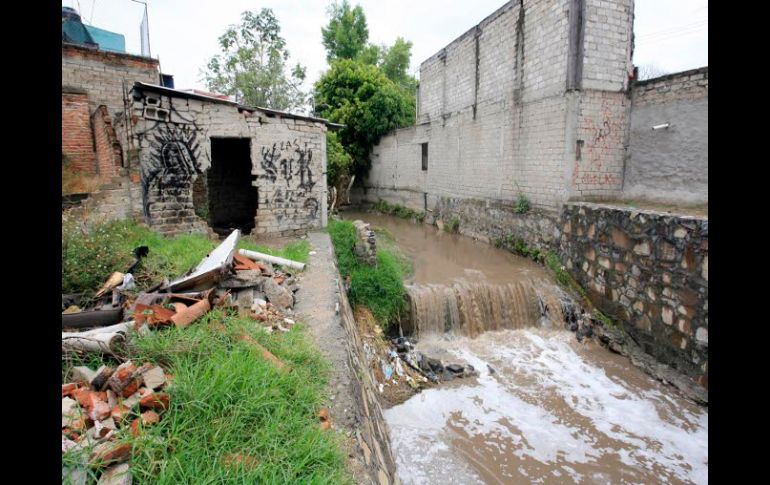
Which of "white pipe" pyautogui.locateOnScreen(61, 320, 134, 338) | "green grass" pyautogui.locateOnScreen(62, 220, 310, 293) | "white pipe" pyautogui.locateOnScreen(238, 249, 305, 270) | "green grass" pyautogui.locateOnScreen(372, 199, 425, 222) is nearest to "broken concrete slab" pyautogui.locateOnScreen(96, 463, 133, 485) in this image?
"white pipe" pyautogui.locateOnScreen(61, 320, 134, 338)

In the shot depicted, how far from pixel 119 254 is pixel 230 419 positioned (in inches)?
167

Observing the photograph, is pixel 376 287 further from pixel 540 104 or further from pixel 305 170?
pixel 540 104

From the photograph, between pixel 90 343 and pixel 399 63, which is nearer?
pixel 90 343

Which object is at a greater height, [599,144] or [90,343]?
[599,144]

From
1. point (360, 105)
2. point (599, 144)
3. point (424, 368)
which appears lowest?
point (424, 368)

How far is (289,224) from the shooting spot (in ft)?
30.9

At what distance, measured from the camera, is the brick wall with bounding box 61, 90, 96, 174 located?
10.1 m

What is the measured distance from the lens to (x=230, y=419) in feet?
7.70

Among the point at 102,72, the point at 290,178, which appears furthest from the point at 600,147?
the point at 102,72

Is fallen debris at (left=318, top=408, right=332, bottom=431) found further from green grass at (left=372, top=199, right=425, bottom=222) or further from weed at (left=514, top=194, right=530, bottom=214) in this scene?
green grass at (left=372, top=199, right=425, bottom=222)
